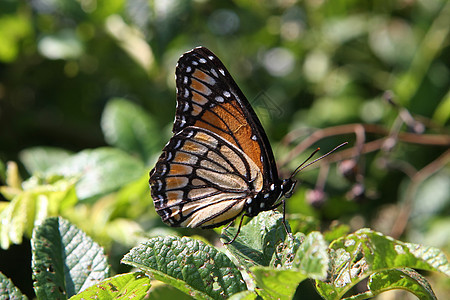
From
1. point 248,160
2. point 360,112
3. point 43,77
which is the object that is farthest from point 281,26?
point 248,160

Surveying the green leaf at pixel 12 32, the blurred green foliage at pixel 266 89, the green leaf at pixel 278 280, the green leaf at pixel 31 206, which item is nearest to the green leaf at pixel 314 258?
the green leaf at pixel 278 280

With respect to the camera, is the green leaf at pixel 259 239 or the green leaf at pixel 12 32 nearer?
the green leaf at pixel 259 239

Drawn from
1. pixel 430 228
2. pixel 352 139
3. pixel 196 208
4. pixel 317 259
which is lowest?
pixel 430 228

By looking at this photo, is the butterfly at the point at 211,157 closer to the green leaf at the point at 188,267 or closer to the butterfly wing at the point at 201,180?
the butterfly wing at the point at 201,180

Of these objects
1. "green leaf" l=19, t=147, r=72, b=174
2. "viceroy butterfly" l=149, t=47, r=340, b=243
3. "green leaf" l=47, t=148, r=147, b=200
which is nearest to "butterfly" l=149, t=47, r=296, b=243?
"viceroy butterfly" l=149, t=47, r=340, b=243

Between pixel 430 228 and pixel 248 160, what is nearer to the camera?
pixel 248 160

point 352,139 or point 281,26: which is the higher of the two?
point 281,26

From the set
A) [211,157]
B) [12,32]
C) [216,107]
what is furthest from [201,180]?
[12,32]

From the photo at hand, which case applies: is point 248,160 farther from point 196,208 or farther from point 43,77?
point 43,77
